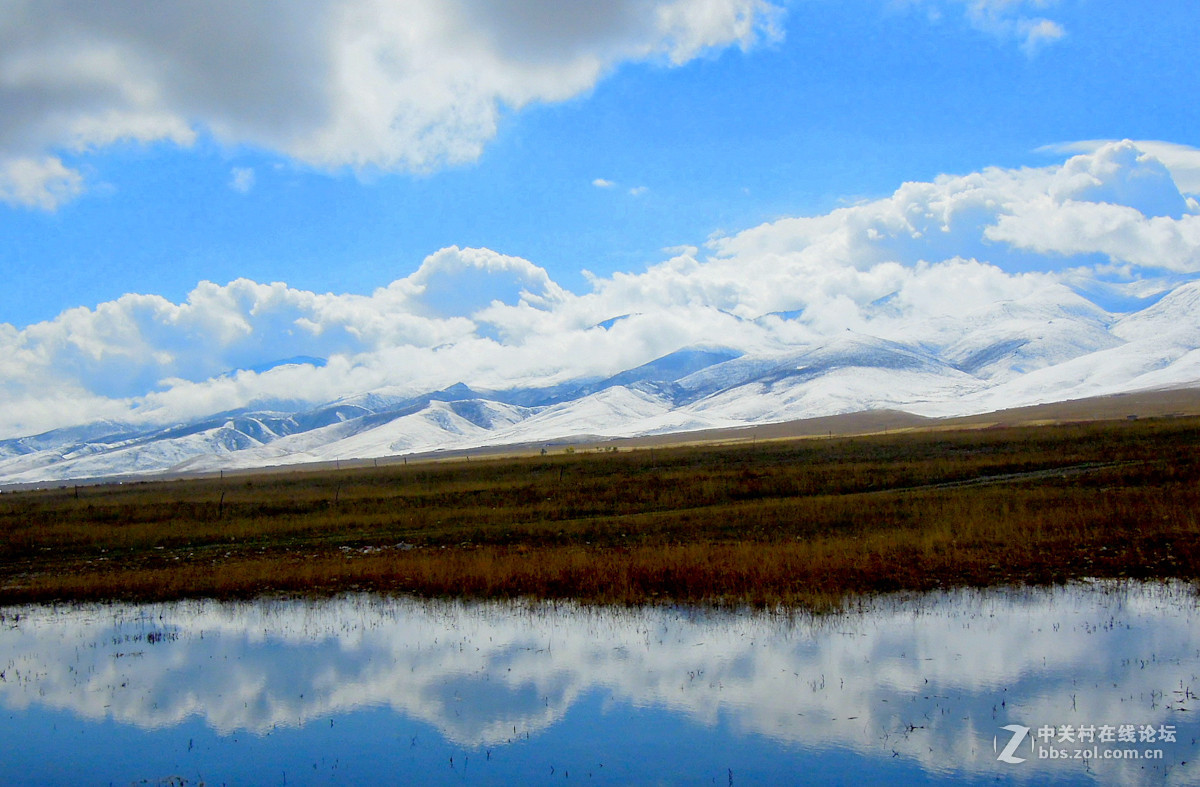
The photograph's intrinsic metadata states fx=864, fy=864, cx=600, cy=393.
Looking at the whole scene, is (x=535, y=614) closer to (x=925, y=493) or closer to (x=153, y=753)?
(x=153, y=753)

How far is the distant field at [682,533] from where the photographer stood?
22078mm

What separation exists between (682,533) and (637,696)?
16.7 m

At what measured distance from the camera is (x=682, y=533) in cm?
3078

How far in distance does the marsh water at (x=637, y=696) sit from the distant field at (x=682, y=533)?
7.91 ft

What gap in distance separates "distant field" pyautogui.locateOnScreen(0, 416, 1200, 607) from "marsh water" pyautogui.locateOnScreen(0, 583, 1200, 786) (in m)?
2.41

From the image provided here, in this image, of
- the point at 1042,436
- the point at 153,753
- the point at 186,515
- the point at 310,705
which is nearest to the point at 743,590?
the point at 310,705
